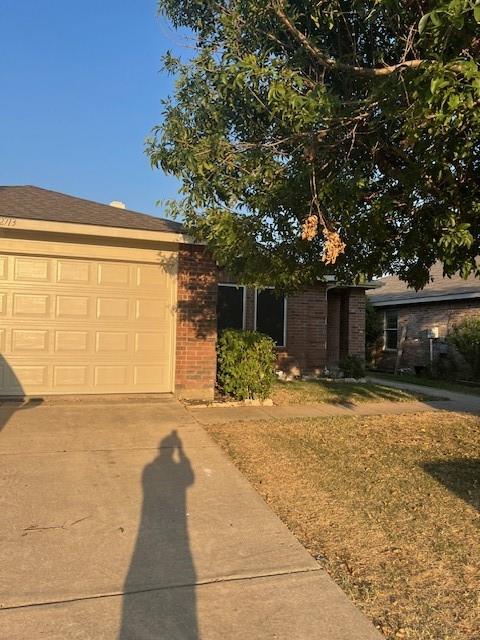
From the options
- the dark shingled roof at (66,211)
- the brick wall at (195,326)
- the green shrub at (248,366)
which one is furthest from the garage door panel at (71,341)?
the green shrub at (248,366)

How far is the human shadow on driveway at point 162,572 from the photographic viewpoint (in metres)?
2.84

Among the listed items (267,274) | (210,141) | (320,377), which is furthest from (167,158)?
(320,377)

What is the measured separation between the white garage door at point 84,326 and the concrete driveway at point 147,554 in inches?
101

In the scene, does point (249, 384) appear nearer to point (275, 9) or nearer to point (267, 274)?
point (267, 274)

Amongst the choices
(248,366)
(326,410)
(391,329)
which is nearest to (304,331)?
(326,410)

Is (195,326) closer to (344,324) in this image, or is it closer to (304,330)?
(304,330)

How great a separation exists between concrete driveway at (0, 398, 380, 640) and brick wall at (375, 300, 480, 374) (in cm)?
1415

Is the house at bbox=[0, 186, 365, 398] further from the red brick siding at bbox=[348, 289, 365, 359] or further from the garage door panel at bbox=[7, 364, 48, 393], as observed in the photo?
the red brick siding at bbox=[348, 289, 365, 359]

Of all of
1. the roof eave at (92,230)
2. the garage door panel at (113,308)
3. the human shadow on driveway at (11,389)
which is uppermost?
the roof eave at (92,230)

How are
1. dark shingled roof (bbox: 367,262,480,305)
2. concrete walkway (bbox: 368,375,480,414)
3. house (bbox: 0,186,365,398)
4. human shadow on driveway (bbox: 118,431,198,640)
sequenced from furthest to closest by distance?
dark shingled roof (bbox: 367,262,480,305) < concrete walkway (bbox: 368,375,480,414) < house (bbox: 0,186,365,398) < human shadow on driveway (bbox: 118,431,198,640)

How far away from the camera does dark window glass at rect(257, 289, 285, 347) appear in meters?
14.0

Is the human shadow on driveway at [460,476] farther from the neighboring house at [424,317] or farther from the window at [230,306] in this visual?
the neighboring house at [424,317]

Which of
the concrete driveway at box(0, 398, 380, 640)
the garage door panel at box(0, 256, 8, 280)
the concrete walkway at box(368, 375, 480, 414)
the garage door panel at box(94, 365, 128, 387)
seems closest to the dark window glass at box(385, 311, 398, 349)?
the concrete walkway at box(368, 375, 480, 414)

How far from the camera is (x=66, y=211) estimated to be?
8.86m
